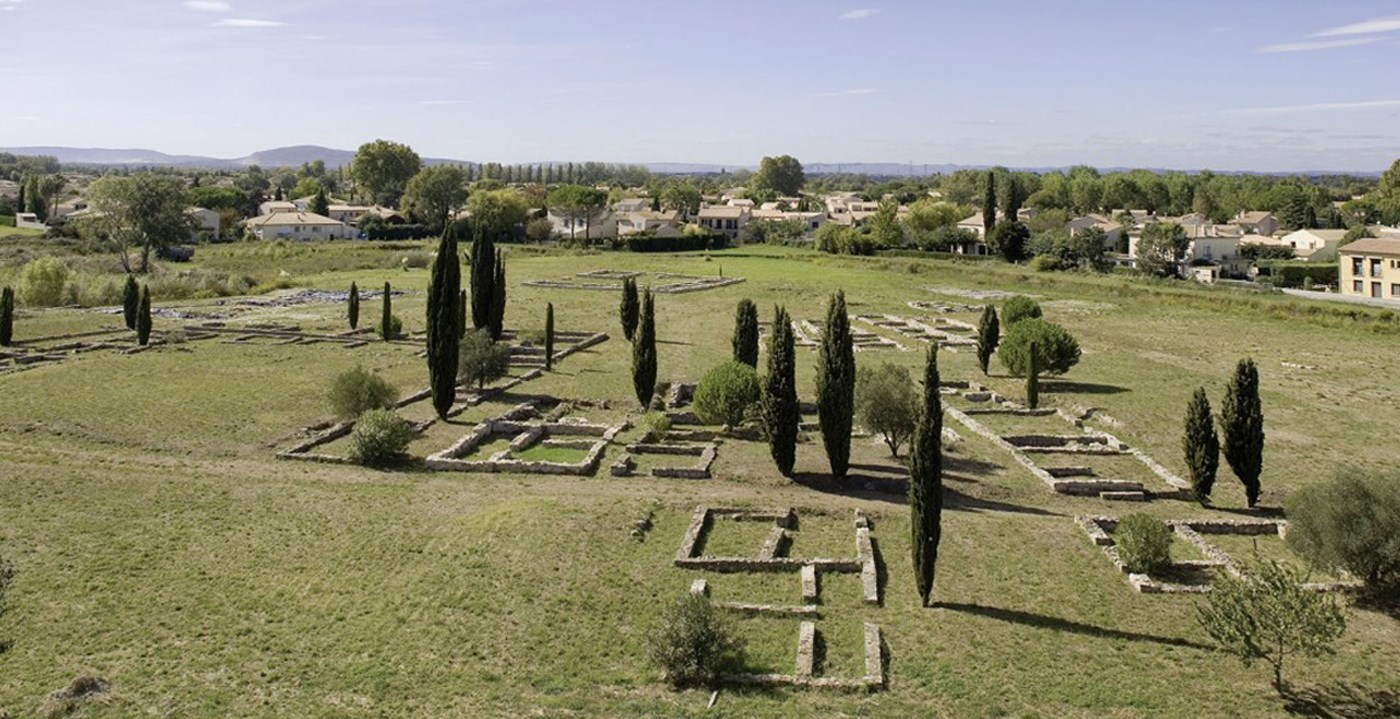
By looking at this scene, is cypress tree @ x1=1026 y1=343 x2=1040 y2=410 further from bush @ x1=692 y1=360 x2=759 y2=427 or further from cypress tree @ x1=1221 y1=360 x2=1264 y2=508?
bush @ x1=692 y1=360 x2=759 y2=427

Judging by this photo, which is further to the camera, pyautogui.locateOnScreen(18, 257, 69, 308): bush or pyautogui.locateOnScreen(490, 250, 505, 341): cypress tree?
pyautogui.locateOnScreen(18, 257, 69, 308): bush

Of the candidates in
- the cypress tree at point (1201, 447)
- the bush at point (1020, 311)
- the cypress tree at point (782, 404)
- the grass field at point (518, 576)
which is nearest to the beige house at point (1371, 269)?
the bush at point (1020, 311)

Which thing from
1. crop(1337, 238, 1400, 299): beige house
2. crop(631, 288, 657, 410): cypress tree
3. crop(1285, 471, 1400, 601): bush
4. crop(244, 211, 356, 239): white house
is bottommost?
crop(1285, 471, 1400, 601): bush

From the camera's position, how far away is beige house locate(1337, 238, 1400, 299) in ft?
212

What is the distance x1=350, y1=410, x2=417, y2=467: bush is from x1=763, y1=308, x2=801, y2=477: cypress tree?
9.70 metres

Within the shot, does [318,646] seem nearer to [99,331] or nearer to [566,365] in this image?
[566,365]

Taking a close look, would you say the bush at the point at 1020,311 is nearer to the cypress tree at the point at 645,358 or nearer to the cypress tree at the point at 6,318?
the cypress tree at the point at 645,358

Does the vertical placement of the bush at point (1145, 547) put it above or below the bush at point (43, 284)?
below

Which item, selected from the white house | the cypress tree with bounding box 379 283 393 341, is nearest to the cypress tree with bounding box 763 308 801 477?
the cypress tree with bounding box 379 283 393 341

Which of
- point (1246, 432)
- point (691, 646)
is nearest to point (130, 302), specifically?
point (691, 646)

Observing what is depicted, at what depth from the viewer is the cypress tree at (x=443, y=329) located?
3102 cm

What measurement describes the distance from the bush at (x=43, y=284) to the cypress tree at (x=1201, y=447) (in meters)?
58.8

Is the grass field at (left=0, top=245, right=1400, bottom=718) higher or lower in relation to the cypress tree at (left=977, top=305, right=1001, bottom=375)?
lower

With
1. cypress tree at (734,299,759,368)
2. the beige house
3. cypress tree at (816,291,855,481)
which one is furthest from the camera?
the beige house
